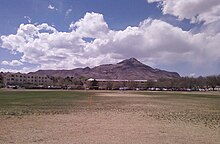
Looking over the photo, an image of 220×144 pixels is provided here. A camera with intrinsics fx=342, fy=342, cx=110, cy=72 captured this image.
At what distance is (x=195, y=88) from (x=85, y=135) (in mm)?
181177

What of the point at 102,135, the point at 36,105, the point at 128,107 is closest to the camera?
the point at 102,135

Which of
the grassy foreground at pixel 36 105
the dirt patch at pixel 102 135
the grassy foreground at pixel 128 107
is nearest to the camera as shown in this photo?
the dirt patch at pixel 102 135

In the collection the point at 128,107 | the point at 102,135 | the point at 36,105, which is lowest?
the point at 102,135

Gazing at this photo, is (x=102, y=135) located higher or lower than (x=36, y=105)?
lower

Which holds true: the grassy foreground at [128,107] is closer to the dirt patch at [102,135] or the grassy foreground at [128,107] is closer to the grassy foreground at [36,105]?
the grassy foreground at [36,105]

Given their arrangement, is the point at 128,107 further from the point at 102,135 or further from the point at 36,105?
the point at 102,135

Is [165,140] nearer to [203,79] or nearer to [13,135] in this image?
[13,135]

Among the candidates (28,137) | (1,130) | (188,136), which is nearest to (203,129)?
(188,136)

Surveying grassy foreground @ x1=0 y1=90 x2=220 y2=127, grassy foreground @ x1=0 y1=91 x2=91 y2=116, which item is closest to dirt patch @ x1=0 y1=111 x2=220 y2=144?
grassy foreground @ x1=0 y1=90 x2=220 y2=127

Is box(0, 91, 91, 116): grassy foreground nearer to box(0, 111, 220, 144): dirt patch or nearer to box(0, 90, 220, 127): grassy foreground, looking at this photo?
box(0, 90, 220, 127): grassy foreground

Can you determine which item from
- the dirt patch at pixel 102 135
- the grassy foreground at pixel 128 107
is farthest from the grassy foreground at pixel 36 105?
the dirt patch at pixel 102 135

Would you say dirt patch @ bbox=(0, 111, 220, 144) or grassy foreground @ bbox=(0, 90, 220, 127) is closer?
dirt patch @ bbox=(0, 111, 220, 144)

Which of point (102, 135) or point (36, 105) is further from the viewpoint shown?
point (36, 105)

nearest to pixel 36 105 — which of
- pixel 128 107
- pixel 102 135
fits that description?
pixel 128 107
